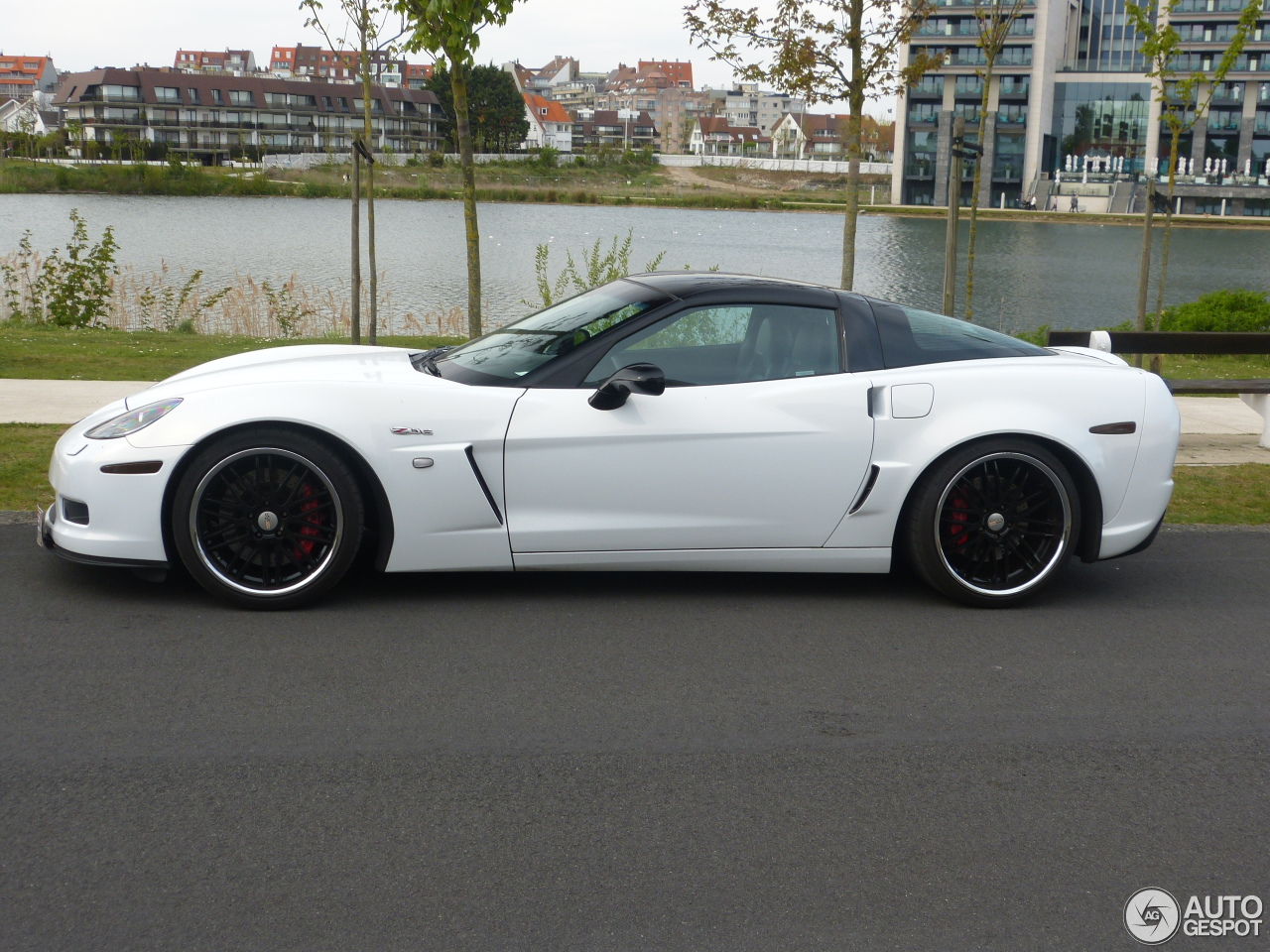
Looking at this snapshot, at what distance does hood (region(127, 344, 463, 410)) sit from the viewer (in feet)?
16.1

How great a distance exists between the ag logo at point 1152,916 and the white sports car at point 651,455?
227 cm

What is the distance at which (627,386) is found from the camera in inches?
190

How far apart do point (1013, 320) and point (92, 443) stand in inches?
845

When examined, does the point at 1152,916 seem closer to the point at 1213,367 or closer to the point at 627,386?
the point at 627,386

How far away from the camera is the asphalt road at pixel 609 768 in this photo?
279 centimetres

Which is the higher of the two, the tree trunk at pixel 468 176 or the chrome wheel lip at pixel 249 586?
the tree trunk at pixel 468 176

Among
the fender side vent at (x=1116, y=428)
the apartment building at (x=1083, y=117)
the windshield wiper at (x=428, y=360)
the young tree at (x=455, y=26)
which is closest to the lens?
the fender side vent at (x=1116, y=428)

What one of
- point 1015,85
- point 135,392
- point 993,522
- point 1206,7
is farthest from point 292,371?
point 1206,7

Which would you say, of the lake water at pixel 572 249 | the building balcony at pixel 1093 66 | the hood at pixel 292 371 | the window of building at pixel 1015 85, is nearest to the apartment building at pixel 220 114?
the window of building at pixel 1015 85

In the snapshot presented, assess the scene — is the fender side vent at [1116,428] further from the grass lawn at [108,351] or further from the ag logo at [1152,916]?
the grass lawn at [108,351]

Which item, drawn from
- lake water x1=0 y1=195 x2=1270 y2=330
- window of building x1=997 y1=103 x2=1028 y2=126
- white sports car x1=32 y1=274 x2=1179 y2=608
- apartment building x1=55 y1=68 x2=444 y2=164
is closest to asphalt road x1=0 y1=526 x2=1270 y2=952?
white sports car x1=32 y1=274 x2=1179 y2=608

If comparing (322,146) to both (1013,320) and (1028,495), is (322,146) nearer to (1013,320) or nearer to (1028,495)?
(1013,320)

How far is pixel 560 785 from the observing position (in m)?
3.41

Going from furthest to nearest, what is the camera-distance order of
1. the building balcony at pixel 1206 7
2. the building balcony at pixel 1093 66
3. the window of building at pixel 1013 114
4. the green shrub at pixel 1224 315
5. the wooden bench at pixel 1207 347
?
1. the window of building at pixel 1013 114
2. the building balcony at pixel 1093 66
3. the building balcony at pixel 1206 7
4. the green shrub at pixel 1224 315
5. the wooden bench at pixel 1207 347
